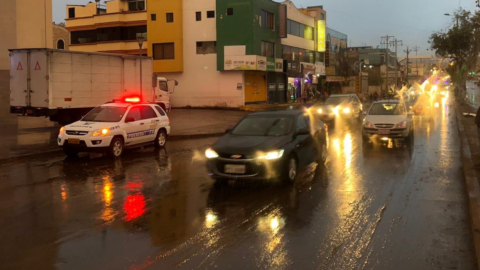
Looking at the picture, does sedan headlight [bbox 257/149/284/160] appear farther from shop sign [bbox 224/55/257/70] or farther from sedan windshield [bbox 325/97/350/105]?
shop sign [bbox 224/55/257/70]

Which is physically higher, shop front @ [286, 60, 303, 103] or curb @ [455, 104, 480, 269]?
shop front @ [286, 60, 303, 103]

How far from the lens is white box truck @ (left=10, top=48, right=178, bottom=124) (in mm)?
19969

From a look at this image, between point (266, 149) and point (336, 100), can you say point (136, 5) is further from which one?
point (266, 149)

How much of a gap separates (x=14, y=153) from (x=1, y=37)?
Answer: 14.3 meters

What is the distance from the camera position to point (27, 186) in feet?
32.9

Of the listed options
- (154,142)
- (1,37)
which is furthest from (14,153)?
(1,37)

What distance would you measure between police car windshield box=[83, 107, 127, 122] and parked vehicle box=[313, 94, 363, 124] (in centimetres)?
1301

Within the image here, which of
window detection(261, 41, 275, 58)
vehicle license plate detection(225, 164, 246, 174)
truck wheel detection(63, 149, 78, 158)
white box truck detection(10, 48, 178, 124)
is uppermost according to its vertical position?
window detection(261, 41, 275, 58)

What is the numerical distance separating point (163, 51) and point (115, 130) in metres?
30.8

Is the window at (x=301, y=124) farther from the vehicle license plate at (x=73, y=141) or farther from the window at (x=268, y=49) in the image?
the window at (x=268, y=49)

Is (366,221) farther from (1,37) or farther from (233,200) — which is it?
(1,37)

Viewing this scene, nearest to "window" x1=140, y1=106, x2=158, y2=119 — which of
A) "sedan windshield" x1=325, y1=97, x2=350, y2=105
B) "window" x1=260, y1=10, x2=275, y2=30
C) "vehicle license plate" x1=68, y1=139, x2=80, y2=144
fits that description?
"vehicle license plate" x1=68, y1=139, x2=80, y2=144

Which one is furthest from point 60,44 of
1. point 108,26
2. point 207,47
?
point 207,47

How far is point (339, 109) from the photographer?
26797 mm
